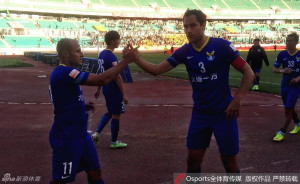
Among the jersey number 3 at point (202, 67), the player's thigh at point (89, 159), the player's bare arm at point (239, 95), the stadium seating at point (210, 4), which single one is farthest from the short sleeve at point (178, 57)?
the stadium seating at point (210, 4)

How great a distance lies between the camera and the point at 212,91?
4125 mm

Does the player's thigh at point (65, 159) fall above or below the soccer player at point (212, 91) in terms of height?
below

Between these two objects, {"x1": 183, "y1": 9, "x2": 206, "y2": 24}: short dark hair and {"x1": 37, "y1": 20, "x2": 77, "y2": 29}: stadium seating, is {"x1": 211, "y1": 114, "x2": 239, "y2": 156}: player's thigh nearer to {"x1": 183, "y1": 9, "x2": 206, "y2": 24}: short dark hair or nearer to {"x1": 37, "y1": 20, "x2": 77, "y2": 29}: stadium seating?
{"x1": 183, "y1": 9, "x2": 206, "y2": 24}: short dark hair

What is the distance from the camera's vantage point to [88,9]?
238 feet

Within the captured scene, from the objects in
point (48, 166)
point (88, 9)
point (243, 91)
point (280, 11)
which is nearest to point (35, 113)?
point (48, 166)

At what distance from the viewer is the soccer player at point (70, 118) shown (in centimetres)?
374

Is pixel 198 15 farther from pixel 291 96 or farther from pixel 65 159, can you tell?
pixel 291 96

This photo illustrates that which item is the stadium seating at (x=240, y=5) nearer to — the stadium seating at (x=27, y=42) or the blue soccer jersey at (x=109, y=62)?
the stadium seating at (x=27, y=42)

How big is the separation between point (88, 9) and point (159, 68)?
7157 cm

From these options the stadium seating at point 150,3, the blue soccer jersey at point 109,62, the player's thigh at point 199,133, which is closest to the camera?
the player's thigh at point 199,133

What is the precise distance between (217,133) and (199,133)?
0.22m

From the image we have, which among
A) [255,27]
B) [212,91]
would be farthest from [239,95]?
[255,27]

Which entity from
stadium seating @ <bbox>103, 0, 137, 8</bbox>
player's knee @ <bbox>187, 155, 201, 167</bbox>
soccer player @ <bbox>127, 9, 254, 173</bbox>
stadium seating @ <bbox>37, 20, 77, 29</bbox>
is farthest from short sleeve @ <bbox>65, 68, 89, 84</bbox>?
stadium seating @ <bbox>103, 0, 137, 8</bbox>

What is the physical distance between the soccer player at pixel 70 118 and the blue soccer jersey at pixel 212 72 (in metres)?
0.90
